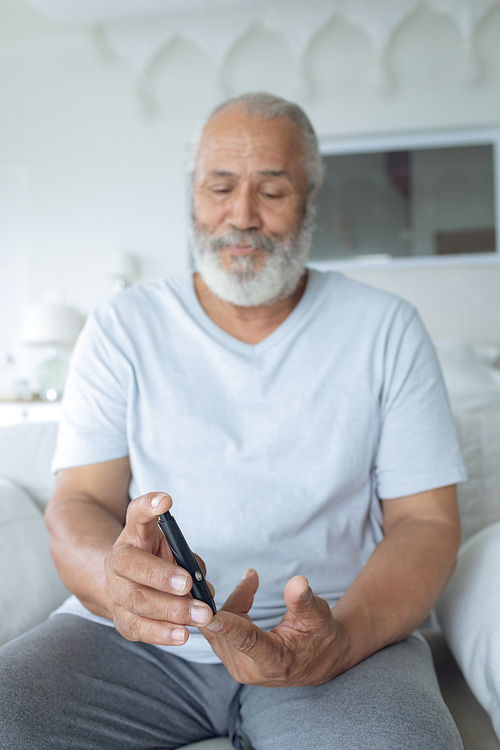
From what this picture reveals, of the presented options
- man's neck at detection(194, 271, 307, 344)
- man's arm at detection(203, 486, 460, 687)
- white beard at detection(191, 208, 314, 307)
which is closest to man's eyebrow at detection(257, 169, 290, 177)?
white beard at detection(191, 208, 314, 307)

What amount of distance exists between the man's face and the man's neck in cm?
3

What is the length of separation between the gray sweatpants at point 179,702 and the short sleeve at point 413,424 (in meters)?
0.24

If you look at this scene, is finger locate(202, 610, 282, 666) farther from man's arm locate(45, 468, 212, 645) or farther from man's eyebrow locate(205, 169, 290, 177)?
man's eyebrow locate(205, 169, 290, 177)

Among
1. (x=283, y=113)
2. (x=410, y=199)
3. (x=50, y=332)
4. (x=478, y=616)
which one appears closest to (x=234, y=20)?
(x=410, y=199)

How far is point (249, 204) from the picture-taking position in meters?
1.06

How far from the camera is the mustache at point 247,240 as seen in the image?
1.09m

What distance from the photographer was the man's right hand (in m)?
0.56

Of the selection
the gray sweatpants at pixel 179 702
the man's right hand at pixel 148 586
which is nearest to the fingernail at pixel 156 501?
the man's right hand at pixel 148 586

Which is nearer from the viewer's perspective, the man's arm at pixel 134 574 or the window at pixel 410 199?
the man's arm at pixel 134 574

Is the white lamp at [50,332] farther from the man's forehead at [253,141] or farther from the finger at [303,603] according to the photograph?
the finger at [303,603]

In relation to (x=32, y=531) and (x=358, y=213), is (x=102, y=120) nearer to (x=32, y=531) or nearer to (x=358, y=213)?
(x=358, y=213)

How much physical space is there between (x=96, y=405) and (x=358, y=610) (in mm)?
515

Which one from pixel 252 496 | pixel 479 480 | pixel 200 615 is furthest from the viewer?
pixel 479 480

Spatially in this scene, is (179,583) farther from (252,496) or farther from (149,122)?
(149,122)
